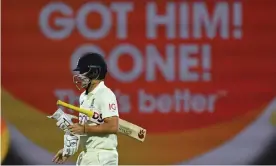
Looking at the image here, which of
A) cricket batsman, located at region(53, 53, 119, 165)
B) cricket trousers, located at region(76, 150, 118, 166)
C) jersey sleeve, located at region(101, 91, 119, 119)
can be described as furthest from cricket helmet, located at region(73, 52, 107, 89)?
cricket trousers, located at region(76, 150, 118, 166)

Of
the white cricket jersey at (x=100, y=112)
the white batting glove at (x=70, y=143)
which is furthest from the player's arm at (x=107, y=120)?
the white batting glove at (x=70, y=143)

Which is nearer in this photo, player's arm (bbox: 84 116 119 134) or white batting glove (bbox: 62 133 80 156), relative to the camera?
player's arm (bbox: 84 116 119 134)

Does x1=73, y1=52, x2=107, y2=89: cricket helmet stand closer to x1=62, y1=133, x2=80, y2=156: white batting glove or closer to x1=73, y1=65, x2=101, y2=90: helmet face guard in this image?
x1=73, y1=65, x2=101, y2=90: helmet face guard

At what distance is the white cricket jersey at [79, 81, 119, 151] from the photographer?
19.2 ft

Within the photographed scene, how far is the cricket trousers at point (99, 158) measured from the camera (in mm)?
5844

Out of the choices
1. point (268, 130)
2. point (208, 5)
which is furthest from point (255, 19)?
point (268, 130)

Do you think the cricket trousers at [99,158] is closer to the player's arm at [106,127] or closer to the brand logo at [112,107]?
the player's arm at [106,127]

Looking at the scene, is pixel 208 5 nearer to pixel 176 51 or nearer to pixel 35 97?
pixel 176 51

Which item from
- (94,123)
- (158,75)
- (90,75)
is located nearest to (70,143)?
(94,123)

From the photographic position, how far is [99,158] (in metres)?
5.84

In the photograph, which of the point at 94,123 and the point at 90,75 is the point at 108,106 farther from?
the point at 90,75

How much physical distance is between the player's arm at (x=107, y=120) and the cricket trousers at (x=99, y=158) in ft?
0.52

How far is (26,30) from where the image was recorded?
852 centimetres

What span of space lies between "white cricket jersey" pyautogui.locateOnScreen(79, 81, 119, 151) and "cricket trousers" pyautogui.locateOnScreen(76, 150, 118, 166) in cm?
3
